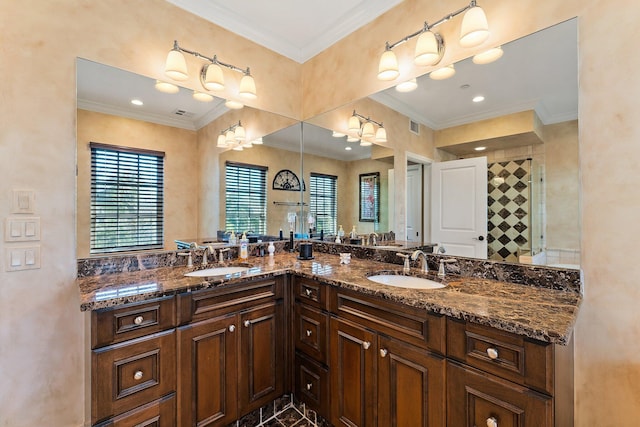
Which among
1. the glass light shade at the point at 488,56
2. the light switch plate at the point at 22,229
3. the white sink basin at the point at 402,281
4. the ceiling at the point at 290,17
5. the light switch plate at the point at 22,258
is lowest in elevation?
the white sink basin at the point at 402,281

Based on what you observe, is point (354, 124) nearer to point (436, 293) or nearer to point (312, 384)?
point (436, 293)

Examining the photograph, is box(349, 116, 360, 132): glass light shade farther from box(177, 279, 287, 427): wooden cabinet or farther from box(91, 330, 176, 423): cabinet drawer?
box(91, 330, 176, 423): cabinet drawer

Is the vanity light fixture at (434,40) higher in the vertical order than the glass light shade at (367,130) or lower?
higher

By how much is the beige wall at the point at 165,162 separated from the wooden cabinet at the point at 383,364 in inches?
50.0

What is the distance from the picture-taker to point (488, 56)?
158 centimetres

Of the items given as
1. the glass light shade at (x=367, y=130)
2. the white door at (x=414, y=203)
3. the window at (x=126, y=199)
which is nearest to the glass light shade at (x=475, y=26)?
the white door at (x=414, y=203)

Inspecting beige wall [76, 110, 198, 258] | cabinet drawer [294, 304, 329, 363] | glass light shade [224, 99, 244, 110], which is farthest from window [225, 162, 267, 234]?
cabinet drawer [294, 304, 329, 363]

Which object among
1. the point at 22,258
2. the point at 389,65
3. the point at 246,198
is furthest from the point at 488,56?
the point at 22,258

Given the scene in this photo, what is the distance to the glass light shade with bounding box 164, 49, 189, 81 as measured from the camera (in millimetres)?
1881

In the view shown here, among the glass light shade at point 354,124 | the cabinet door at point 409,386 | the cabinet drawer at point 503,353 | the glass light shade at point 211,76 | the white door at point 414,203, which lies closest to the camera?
the cabinet drawer at point 503,353

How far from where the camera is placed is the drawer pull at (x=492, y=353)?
1.02 m

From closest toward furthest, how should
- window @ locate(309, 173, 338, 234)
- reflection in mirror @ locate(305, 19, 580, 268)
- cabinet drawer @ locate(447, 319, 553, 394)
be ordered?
1. cabinet drawer @ locate(447, 319, 553, 394)
2. reflection in mirror @ locate(305, 19, 580, 268)
3. window @ locate(309, 173, 338, 234)

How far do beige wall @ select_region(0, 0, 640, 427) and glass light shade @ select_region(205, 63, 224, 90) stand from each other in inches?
7.5

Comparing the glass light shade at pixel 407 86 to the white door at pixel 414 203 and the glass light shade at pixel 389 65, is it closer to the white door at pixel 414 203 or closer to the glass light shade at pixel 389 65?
the glass light shade at pixel 389 65
